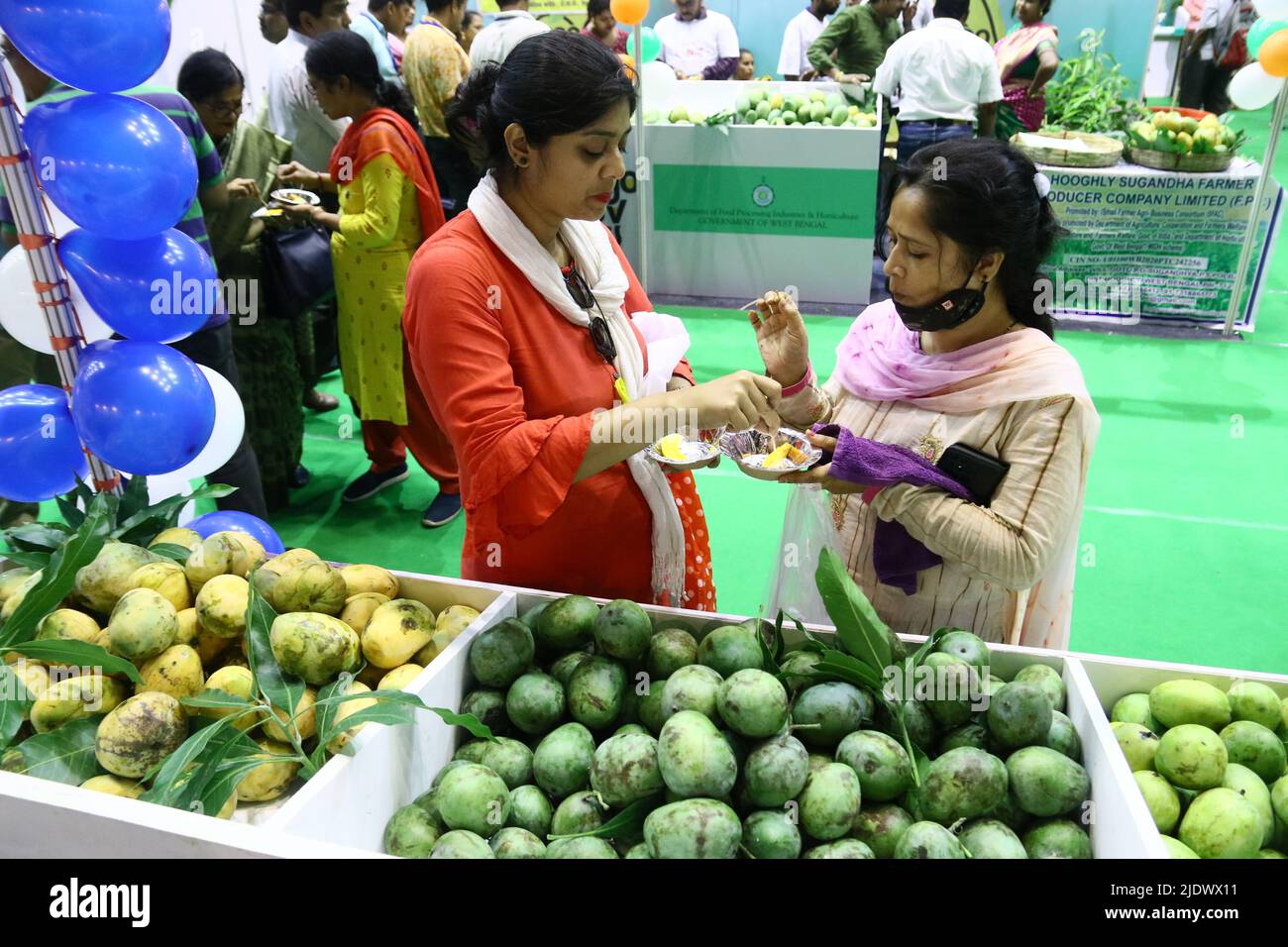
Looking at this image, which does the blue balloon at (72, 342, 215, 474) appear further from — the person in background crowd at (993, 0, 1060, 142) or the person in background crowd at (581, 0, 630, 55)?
the person in background crowd at (993, 0, 1060, 142)

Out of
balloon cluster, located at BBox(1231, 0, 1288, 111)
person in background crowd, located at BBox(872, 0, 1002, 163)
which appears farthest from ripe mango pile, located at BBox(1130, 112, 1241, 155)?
person in background crowd, located at BBox(872, 0, 1002, 163)

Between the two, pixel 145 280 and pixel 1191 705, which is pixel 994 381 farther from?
pixel 145 280

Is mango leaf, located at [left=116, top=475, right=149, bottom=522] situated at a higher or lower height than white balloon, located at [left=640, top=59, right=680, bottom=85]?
lower

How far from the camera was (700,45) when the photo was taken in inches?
316

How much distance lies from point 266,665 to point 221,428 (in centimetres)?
161

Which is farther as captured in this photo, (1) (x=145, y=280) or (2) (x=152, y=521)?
(1) (x=145, y=280)

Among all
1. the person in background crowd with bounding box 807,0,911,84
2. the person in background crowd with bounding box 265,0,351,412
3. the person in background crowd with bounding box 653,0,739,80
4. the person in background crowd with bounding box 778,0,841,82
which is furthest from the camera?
the person in background crowd with bounding box 778,0,841,82

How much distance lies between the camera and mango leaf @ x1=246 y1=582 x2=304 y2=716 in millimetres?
1252

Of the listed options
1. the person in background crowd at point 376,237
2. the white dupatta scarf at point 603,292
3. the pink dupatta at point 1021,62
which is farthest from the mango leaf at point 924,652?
the pink dupatta at point 1021,62

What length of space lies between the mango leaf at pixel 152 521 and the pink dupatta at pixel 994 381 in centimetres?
129

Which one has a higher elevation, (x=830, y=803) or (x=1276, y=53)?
(x=1276, y=53)

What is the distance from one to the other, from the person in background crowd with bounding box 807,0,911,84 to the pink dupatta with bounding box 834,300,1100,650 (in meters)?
5.98

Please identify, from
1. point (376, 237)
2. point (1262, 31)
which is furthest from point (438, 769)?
point (1262, 31)

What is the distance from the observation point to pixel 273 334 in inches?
148
